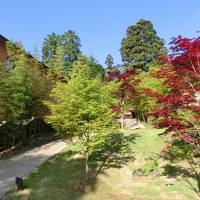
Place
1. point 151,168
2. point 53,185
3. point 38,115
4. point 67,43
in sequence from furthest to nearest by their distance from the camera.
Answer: point 67,43
point 38,115
point 151,168
point 53,185

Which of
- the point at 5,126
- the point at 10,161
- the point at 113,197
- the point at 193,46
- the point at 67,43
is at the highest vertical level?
the point at 67,43

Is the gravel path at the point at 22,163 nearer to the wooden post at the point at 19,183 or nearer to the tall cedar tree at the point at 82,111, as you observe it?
the wooden post at the point at 19,183

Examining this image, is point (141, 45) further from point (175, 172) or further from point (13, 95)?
point (175, 172)

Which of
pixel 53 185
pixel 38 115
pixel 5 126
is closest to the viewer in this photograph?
pixel 53 185

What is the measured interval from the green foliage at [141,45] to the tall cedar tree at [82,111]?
4617cm

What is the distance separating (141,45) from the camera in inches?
2413

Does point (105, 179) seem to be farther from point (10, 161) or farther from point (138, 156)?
point (10, 161)

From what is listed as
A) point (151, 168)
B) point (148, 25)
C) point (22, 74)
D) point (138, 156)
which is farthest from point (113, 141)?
point (148, 25)

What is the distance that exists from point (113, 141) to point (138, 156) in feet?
9.23

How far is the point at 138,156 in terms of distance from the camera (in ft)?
53.4

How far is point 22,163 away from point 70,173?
335cm

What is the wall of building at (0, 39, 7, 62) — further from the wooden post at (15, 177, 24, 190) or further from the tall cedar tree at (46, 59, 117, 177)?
the wooden post at (15, 177, 24, 190)

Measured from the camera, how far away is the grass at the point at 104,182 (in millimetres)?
12125

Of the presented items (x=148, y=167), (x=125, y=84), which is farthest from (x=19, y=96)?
(x=125, y=84)
